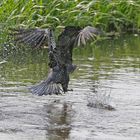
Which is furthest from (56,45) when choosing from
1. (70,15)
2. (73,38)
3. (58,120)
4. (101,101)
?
(70,15)

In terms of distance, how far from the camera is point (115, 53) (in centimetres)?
981

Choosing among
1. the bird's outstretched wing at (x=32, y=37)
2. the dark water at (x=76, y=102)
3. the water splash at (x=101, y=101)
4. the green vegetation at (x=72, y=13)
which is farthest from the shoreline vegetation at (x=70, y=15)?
the water splash at (x=101, y=101)

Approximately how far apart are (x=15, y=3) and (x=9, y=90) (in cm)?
339

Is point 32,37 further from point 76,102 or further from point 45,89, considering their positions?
point 76,102

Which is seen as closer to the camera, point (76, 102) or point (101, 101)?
point (101, 101)

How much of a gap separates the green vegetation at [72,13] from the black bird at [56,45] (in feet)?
9.13

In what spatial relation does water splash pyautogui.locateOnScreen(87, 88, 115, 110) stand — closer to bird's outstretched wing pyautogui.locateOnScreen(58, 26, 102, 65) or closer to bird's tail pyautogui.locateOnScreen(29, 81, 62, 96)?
bird's tail pyautogui.locateOnScreen(29, 81, 62, 96)

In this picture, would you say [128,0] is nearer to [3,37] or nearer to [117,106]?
[3,37]

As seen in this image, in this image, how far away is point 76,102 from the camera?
20.9 feet

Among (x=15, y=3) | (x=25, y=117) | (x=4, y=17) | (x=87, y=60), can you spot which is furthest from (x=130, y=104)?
(x=15, y=3)

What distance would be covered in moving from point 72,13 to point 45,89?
4943mm

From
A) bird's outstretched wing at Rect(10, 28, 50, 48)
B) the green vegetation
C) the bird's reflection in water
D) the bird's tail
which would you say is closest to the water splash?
the bird's reflection in water

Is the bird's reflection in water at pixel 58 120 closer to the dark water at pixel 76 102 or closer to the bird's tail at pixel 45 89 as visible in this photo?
the dark water at pixel 76 102

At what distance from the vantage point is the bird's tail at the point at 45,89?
606 cm
